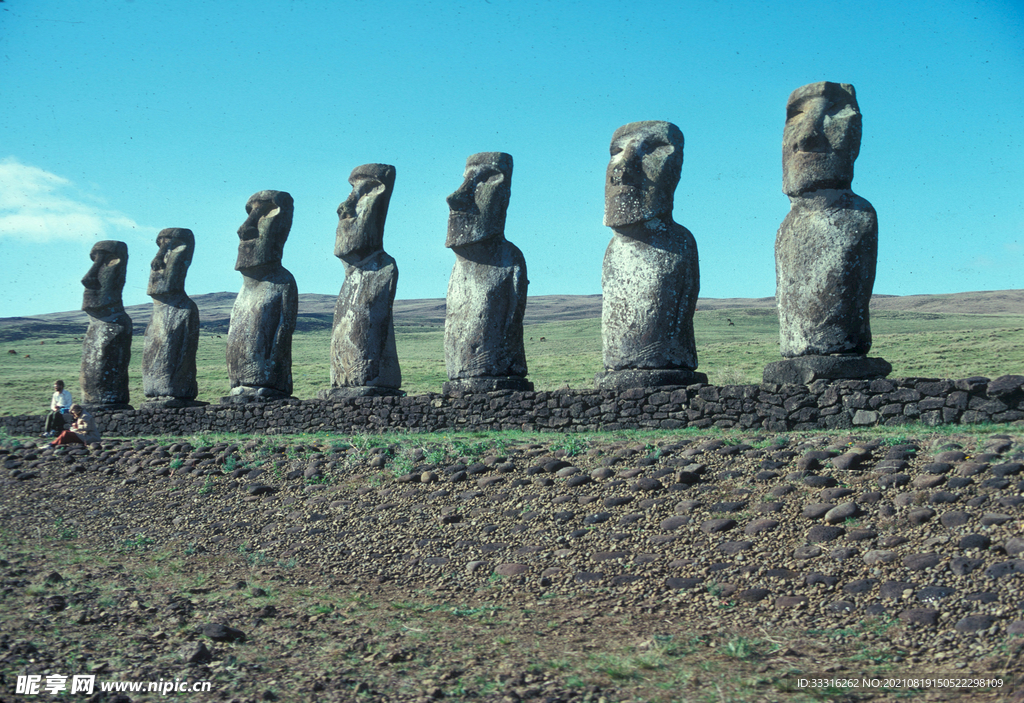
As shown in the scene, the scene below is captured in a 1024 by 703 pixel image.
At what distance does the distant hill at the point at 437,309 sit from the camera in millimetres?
67188

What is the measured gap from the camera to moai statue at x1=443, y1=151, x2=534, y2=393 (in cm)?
→ 1349

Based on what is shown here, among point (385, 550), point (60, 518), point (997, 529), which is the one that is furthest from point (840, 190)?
point (60, 518)

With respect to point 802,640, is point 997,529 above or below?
above

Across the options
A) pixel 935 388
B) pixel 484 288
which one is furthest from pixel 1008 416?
pixel 484 288

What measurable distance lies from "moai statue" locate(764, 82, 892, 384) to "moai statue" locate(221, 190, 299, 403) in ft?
27.1

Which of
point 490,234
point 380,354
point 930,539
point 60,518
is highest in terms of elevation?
point 490,234

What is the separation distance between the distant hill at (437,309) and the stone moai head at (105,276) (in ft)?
153

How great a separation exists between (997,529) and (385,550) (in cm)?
455

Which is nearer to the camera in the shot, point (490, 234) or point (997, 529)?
point (997, 529)

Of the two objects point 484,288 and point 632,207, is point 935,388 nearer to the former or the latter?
point 632,207

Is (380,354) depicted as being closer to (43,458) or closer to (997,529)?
(43,458)

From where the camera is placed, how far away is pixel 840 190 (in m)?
11.3

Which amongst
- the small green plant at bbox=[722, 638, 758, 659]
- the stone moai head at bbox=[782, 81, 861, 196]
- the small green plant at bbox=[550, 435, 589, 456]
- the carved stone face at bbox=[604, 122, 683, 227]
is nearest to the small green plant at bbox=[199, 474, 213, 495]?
the small green plant at bbox=[550, 435, 589, 456]

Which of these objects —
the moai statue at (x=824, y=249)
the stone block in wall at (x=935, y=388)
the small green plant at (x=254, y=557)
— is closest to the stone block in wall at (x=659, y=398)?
the moai statue at (x=824, y=249)
